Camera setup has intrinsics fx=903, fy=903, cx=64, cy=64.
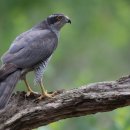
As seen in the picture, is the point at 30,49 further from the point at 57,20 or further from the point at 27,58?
the point at 57,20

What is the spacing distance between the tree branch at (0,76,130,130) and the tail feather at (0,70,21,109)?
14 centimetres

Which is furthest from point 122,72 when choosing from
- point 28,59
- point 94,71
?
point 28,59

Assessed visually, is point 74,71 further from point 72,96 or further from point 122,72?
point 72,96

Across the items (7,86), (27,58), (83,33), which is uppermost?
(27,58)

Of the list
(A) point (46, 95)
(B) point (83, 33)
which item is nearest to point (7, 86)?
(A) point (46, 95)

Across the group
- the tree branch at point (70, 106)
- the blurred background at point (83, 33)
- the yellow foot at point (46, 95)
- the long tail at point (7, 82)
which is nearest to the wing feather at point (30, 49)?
the long tail at point (7, 82)

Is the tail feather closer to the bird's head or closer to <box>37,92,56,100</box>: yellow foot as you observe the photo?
<box>37,92,56,100</box>: yellow foot

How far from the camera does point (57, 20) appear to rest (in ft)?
42.2

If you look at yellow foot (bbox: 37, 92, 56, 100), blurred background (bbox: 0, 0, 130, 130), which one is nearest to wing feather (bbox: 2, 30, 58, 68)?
yellow foot (bbox: 37, 92, 56, 100)

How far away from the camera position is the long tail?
1105cm

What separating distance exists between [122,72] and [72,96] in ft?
23.9

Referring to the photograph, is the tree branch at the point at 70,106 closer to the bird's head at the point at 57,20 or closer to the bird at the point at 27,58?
the bird at the point at 27,58

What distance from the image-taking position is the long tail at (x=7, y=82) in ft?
36.2

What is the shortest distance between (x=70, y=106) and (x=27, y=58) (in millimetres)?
1022
